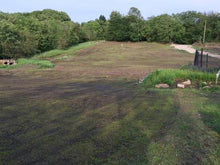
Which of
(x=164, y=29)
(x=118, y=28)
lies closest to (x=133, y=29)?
(x=118, y=28)

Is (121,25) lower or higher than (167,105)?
higher

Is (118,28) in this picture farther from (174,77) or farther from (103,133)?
(103,133)

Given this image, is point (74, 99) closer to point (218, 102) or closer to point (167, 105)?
point (167, 105)

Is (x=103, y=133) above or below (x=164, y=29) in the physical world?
below

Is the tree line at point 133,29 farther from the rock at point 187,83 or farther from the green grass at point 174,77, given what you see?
the rock at point 187,83

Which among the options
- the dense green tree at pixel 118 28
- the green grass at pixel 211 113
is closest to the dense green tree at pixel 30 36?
the dense green tree at pixel 118 28

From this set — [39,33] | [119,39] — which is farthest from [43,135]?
[119,39]

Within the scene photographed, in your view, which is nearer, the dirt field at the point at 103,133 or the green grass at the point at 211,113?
the dirt field at the point at 103,133

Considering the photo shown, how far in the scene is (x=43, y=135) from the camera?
15.6 ft

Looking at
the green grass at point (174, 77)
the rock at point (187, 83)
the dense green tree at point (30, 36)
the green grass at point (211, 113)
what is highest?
the dense green tree at point (30, 36)

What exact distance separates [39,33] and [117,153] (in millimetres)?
44708

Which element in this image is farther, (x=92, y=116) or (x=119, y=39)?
(x=119, y=39)

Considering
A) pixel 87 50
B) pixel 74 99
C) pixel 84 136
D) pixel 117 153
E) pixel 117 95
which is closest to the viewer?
pixel 117 153

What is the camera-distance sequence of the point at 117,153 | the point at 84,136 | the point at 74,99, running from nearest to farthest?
the point at 117,153 → the point at 84,136 → the point at 74,99
